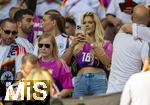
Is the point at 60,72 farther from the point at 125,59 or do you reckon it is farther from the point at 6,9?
the point at 6,9

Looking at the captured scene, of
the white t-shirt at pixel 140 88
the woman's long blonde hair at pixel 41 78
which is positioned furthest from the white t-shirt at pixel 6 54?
the white t-shirt at pixel 140 88

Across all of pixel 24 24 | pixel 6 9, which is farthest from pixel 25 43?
pixel 6 9

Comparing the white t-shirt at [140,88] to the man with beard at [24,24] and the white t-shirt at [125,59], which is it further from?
the man with beard at [24,24]

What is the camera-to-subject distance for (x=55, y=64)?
835 cm

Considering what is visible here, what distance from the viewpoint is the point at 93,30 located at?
360 inches

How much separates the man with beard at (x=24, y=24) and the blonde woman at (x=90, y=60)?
109cm

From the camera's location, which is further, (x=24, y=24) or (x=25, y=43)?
(x=24, y=24)

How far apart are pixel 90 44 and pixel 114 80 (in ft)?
2.62

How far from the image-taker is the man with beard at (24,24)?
388 inches

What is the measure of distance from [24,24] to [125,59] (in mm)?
2468

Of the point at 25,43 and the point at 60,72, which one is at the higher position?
the point at 25,43

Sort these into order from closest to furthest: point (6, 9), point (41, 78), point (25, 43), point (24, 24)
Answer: point (41, 78), point (25, 43), point (24, 24), point (6, 9)

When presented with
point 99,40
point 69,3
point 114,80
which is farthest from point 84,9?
point 114,80

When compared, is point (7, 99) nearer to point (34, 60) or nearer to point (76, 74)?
point (34, 60)
